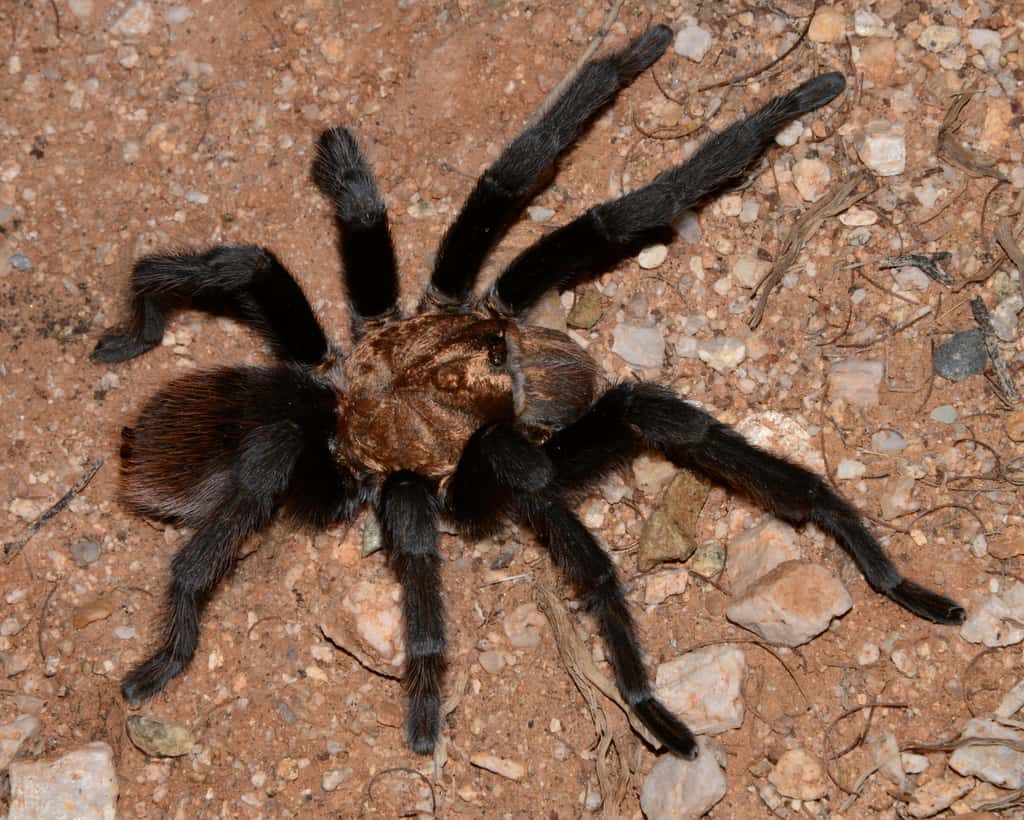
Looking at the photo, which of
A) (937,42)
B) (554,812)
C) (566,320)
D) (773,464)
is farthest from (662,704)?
(937,42)

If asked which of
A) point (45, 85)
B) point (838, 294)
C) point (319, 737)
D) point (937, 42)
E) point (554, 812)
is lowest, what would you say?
point (554, 812)

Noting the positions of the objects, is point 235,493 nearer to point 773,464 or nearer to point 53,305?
point 53,305

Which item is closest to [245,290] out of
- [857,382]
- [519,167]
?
[519,167]

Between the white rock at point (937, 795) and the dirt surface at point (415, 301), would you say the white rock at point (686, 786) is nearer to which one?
the dirt surface at point (415, 301)

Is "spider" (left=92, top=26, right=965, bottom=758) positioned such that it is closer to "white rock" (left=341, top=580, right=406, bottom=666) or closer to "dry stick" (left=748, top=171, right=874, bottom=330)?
"white rock" (left=341, top=580, right=406, bottom=666)

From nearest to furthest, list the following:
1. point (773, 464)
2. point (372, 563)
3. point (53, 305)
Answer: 1. point (773, 464)
2. point (372, 563)
3. point (53, 305)

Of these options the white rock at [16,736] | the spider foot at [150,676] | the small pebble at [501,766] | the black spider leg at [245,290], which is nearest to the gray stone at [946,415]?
the small pebble at [501,766]

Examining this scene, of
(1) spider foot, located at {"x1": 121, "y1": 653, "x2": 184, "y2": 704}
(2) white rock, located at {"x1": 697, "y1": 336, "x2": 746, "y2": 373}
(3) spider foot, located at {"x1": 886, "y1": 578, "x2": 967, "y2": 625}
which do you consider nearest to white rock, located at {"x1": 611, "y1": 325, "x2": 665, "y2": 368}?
(2) white rock, located at {"x1": 697, "y1": 336, "x2": 746, "y2": 373}

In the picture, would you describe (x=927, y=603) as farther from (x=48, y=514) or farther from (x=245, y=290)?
(x=48, y=514)
